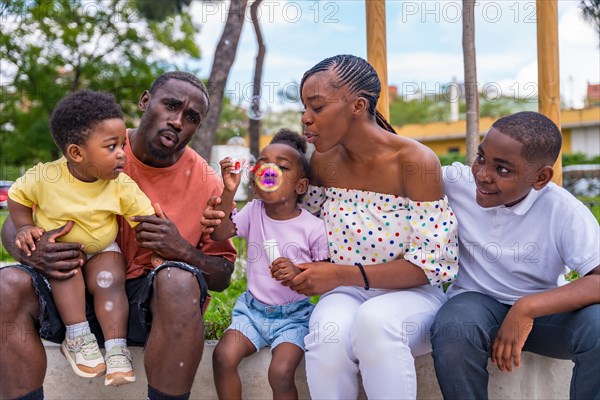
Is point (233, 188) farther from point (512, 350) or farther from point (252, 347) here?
point (512, 350)

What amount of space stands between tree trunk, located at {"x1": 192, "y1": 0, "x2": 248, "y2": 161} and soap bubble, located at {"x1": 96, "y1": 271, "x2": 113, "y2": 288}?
234 inches

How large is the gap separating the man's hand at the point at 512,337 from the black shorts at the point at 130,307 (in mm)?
1183

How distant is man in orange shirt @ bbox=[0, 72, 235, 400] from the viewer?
2531 millimetres

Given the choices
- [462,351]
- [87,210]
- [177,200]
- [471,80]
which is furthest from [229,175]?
[471,80]

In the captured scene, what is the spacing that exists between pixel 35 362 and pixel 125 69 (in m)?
19.9

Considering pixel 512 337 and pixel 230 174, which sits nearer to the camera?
pixel 512 337

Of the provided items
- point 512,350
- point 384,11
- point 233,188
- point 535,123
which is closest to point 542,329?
point 512,350

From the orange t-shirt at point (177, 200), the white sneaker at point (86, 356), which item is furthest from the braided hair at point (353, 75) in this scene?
the white sneaker at point (86, 356)

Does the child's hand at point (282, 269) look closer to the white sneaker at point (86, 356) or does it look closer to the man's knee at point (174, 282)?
the man's knee at point (174, 282)

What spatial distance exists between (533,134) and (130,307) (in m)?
1.80

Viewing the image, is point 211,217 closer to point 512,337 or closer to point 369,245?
point 369,245

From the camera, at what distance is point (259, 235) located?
120 inches

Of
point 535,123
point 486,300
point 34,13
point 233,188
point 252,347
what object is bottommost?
point 252,347

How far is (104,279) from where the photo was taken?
2740 millimetres
